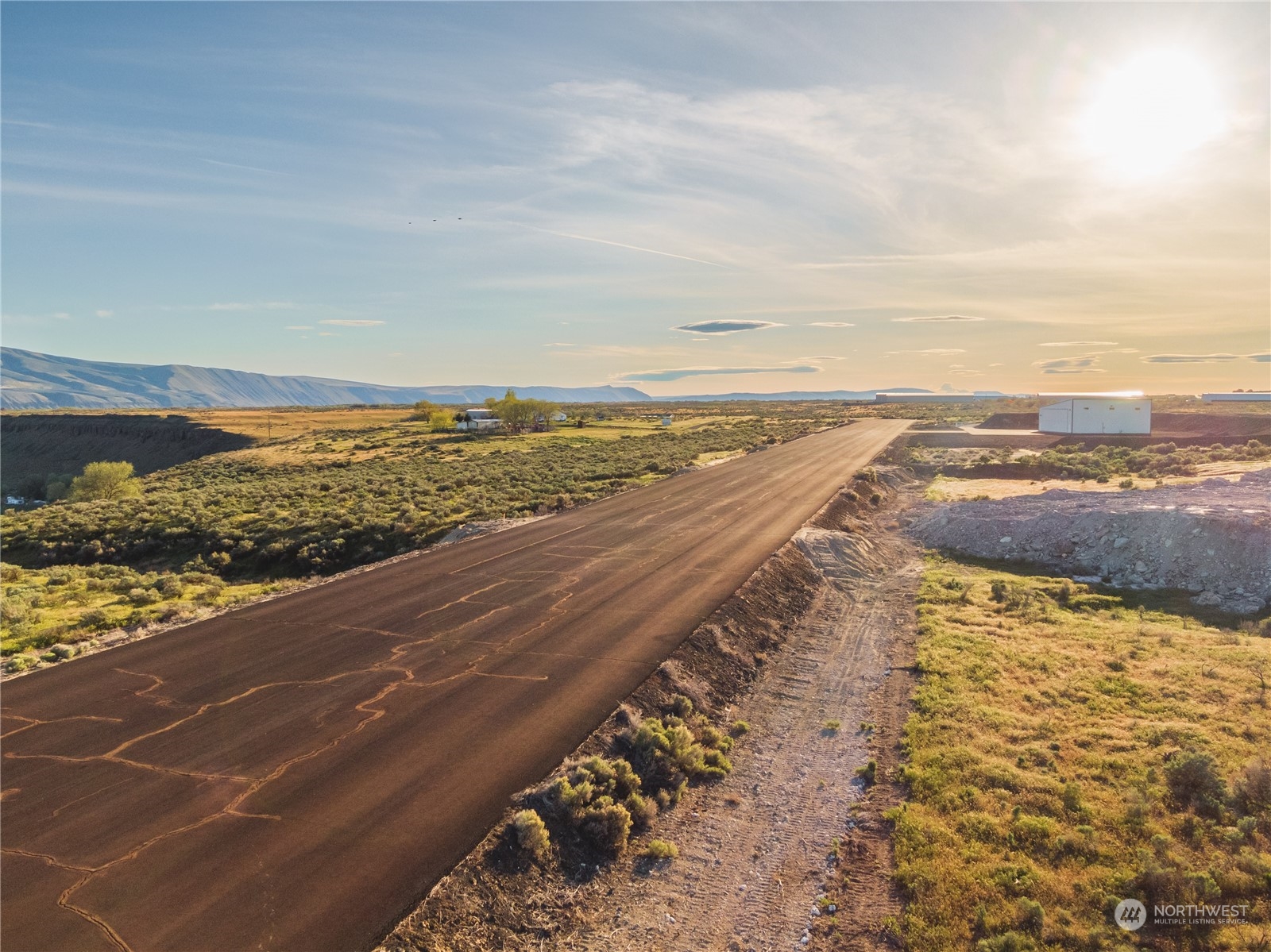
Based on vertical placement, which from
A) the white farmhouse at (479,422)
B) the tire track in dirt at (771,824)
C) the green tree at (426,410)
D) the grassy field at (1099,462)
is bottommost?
the tire track in dirt at (771,824)

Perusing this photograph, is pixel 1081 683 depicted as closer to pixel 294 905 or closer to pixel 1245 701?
pixel 1245 701

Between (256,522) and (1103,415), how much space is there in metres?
78.8

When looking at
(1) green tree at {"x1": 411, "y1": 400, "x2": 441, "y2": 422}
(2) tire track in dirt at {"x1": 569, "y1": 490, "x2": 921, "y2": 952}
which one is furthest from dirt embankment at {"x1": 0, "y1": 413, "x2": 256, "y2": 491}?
(2) tire track in dirt at {"x1": 569, "y1": 490, "x2": 921, "y2": 952}

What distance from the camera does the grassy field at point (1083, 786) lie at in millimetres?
8320

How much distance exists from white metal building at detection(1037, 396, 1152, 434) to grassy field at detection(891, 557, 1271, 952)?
61.3m

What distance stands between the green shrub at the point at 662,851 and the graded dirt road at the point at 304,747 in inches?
81.8

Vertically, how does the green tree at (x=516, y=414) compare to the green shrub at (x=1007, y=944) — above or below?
above

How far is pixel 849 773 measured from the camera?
11906 millimetres

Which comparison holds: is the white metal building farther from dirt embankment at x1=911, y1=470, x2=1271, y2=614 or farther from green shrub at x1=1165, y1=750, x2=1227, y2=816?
green shrub at x1=1165, y1=750, x2=1227, y2=816

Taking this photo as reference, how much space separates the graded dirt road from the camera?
785 centimetres

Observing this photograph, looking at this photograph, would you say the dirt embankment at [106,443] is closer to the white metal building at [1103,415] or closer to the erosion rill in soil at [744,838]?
the erosion rill in soil at [744,838]

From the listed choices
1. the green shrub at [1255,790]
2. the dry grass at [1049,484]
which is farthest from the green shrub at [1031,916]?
the dry grass at [1049,484]

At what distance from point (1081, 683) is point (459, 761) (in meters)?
13.8

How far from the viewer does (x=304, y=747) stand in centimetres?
1118
